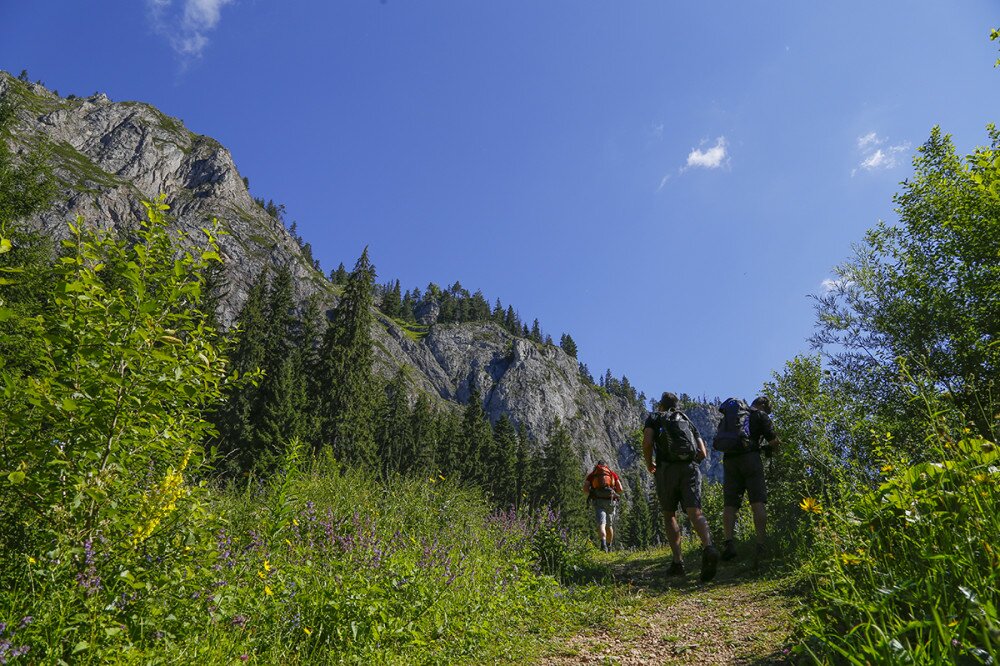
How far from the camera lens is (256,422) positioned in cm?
4025

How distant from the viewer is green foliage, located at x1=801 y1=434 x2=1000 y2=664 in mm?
1474

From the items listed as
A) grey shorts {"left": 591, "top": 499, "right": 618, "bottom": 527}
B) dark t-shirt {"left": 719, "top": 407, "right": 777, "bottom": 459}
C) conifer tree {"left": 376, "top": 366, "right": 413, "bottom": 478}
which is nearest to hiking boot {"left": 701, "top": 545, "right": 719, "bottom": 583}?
dark t-shirt {"left": 719, "top": 407, "right": 777, "bottom": 459}

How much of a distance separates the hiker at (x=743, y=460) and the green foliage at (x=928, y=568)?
445cm

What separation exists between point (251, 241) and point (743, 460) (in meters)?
145

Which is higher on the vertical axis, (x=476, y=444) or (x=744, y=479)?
(x=476, y=444)

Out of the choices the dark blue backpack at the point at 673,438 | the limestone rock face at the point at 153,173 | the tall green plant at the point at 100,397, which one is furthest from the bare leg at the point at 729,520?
the limestone rock face at the point at 153,173

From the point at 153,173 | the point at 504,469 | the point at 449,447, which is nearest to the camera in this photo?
the point at 449,447

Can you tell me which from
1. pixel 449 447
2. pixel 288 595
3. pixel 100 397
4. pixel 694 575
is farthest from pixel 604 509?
pixel 449 447

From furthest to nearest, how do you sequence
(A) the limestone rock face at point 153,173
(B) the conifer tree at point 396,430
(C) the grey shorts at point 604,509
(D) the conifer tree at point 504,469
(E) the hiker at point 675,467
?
(A) the limestone rock face at point 153,173
(D) the conifer tree at point 504,469
(B) the conifer tree at point 396,430
(C) the grey shorts at point 604,509
(E) the hiker at point 675,467

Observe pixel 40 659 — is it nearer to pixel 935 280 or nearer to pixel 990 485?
pixel 990 485

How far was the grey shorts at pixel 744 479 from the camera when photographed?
6.80 metres

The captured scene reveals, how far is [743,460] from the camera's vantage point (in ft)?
22.6

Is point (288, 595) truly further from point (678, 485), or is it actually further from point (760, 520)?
point (760, 520)

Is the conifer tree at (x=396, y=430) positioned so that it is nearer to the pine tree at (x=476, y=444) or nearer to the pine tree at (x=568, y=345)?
the pine tree at (x=476, y=444)
